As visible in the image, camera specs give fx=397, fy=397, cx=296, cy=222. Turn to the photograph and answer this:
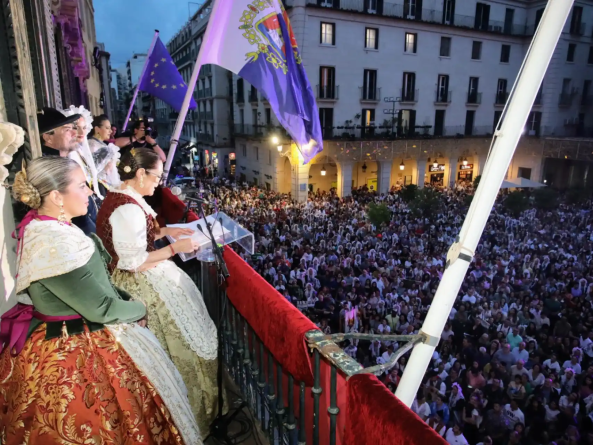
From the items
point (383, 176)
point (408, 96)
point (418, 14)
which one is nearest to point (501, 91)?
point (408, 96)

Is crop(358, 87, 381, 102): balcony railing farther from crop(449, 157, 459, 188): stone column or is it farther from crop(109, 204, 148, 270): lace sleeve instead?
crop(109, 204, 148, 270): lace sleeve

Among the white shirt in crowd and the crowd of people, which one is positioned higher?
the crowd of people

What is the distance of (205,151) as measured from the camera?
39.9 meters

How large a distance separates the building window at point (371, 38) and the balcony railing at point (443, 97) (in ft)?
19.8

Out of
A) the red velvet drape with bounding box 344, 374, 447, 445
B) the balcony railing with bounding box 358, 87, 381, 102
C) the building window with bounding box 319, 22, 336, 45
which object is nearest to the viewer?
the red velvet drape with bounding box 344, 374, 447, 445

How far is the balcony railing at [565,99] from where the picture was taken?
3112 centimetres

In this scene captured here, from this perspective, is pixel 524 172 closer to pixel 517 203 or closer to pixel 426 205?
pixel 517 203

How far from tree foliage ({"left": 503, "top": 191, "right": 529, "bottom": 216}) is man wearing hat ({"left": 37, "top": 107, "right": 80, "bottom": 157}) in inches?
730

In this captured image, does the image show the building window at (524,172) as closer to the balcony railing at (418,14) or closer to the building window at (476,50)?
the building window at (476,50)

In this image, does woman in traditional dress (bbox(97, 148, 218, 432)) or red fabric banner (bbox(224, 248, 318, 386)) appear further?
woman in traditional dress (bbox(97, 148, 218, 432))

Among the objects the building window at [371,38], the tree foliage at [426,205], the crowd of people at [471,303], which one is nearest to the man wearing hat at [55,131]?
the crowd of people at [471,303]

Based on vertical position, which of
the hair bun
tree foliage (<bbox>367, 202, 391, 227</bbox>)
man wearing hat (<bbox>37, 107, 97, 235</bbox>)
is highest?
man wearing hat (<bbox>37, 107, 97, 235</bbox>)

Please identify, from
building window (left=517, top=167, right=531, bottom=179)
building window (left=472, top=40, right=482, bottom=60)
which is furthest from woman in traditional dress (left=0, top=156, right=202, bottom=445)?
building window (left=517, top=167, right=531, bottom=179)

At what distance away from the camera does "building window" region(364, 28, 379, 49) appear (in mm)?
25448
